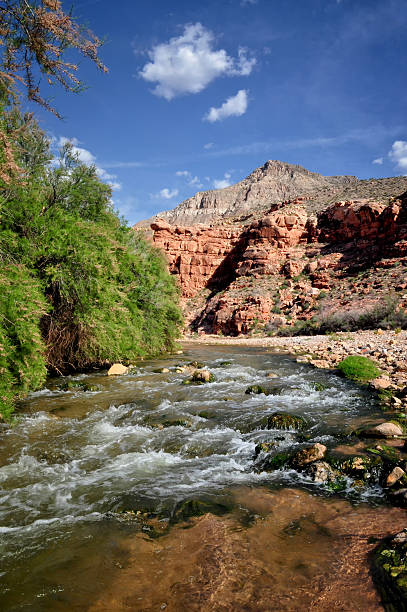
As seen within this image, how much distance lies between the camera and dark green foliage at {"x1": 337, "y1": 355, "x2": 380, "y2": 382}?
968 cm

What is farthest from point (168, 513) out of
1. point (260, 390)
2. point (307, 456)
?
point (260, 390)

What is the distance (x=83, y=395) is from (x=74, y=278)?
120 inches

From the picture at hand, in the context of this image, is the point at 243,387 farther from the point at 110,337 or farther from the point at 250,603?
the point at 250,603

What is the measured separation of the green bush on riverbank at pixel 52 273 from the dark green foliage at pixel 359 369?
686 centimetres

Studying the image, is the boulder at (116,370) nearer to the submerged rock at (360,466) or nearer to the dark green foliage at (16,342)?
the dark green foliage at (16,342)

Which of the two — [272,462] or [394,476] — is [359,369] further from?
[394,476]

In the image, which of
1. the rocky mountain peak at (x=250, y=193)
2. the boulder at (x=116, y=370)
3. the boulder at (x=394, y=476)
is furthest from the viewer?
the rocky mountain peak at (x=250, y=193)

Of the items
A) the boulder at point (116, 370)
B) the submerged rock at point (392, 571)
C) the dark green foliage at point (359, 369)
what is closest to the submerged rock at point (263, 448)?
the submerged rock at point (392, 571)

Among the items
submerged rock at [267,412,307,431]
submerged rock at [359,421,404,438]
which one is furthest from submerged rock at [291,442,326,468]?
submerged rock at [267,412,307,431]

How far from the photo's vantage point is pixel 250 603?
2289 mm

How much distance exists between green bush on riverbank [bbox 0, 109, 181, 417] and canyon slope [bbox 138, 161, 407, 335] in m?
20.0

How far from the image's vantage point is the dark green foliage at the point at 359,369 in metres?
9.68

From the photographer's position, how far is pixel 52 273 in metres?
8.27

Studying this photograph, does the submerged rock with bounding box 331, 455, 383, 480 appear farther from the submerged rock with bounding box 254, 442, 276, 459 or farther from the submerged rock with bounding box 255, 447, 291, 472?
the submerged rock with bounding box 254, 442, 276, 459
